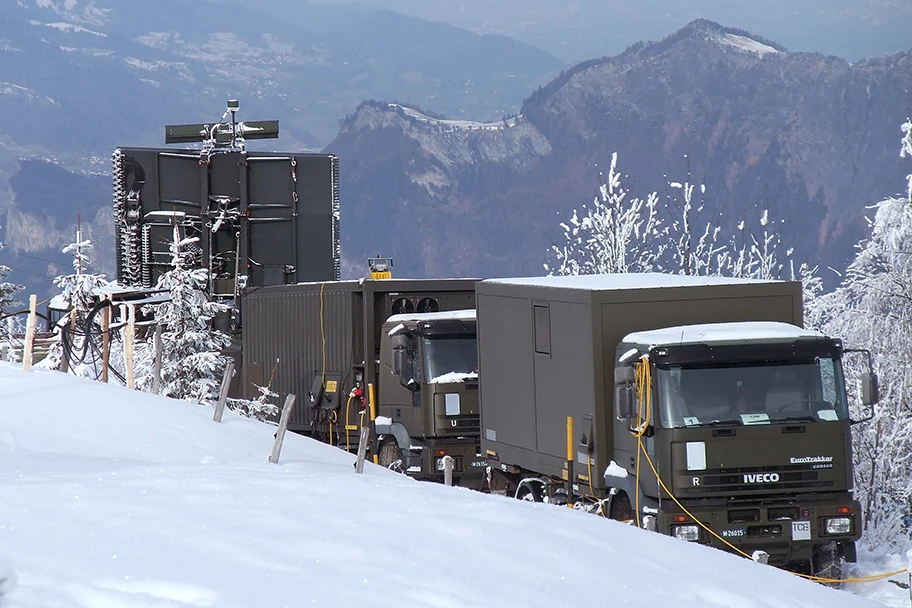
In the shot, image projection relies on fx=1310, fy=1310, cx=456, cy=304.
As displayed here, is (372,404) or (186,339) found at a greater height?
(186,339)

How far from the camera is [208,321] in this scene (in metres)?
33.6

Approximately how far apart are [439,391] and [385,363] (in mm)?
1548

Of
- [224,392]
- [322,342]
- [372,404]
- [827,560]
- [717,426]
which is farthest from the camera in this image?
[322,342]

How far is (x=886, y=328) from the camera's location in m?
22.5

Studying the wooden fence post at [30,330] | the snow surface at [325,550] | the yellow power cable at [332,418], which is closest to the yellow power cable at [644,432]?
the snow surface at [325,550]

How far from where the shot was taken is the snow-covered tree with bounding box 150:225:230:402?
30.9 metres

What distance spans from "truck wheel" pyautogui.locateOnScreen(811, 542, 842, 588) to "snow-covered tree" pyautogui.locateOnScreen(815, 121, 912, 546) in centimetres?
711

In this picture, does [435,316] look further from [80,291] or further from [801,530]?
[80,291]

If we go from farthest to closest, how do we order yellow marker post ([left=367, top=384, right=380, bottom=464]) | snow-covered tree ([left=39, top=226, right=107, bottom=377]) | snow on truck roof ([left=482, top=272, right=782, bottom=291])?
1. snow-covered tree ([left=39, top=226, right=107, bottom=377])
2. yellow marker post ([left=367, top=384, right=380, bottom=464])
3. snow on truck roof ([left=482, top=272, right=782, bottom=291])

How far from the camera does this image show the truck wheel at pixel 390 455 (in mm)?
21422

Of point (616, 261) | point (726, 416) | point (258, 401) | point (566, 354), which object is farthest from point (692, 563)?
point (616, 261)

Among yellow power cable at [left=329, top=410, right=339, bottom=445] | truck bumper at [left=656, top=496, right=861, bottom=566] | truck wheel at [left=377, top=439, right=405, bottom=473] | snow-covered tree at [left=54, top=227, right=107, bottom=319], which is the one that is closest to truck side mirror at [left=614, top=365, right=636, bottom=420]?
truck bumper at [left=656, top=496, right=861, bottom=566]

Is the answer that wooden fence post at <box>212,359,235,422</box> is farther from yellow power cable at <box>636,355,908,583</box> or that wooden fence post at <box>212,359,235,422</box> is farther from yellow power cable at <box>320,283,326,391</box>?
yellow power cable at <box>636,355,908,583</box>

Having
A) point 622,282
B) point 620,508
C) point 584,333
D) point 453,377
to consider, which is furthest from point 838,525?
point 453,377
